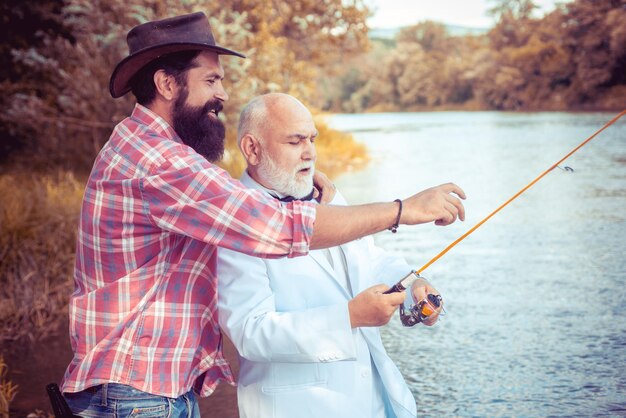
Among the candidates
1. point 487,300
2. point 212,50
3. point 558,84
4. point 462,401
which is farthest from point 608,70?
point 212,50

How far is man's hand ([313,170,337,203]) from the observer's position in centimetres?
315

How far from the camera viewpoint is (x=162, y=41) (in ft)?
8.84

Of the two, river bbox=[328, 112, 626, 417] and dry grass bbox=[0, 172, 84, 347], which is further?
dry grass bbox=[0, 172, 84, 347]

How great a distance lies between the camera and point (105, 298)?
8.46 feet

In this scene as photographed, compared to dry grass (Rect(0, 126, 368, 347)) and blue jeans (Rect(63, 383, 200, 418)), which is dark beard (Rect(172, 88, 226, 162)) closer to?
blue jeans (Rect(63, 383, 200, 418))

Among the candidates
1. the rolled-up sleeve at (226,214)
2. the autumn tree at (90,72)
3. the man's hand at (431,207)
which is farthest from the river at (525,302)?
the autumn tree at (90,72)

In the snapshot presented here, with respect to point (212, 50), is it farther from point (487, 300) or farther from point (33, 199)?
point (33, 199)

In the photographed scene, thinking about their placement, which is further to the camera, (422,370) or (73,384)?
(422,370)

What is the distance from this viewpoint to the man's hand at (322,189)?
3148mm

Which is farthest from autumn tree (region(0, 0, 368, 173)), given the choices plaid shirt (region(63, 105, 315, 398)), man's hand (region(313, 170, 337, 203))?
plaid shirt (region(63, 105, 315, 398))

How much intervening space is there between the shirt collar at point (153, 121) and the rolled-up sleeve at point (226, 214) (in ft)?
0.92

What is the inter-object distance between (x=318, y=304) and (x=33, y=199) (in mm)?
5549

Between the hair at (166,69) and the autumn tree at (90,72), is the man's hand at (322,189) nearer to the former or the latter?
the hair at (166,69)

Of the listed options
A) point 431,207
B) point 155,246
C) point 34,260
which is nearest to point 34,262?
point 34,260
